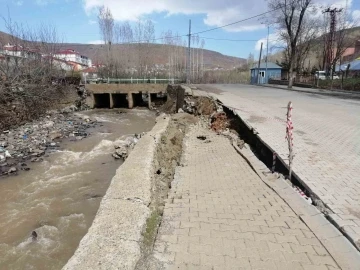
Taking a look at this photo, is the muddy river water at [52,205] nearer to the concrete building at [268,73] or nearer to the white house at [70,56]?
the white house at [70,56]

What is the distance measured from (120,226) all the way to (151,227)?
1.53ft

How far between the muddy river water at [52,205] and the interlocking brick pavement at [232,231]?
2.01 m

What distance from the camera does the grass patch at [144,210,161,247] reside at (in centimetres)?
353

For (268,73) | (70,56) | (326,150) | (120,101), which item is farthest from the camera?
(70,56)

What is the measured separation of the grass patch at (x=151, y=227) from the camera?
3530 millimetres

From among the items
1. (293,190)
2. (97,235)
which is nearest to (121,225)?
(97,235)

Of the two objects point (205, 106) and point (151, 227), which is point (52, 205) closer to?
point (151, 227)

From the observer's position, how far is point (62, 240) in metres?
5.26

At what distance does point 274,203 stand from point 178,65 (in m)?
45.0

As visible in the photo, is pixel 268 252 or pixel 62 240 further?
pixel 62 240

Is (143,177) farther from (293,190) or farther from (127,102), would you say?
(127,102)

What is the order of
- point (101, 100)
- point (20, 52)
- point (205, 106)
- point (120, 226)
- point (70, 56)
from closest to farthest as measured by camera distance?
point (120, 226) < point (205, 106) < point (20, 52) < point (101, 100) < point (70, 56)

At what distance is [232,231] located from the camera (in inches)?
154

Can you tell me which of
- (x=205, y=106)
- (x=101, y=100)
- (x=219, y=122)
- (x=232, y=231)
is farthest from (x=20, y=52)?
(x=232, y=231)
